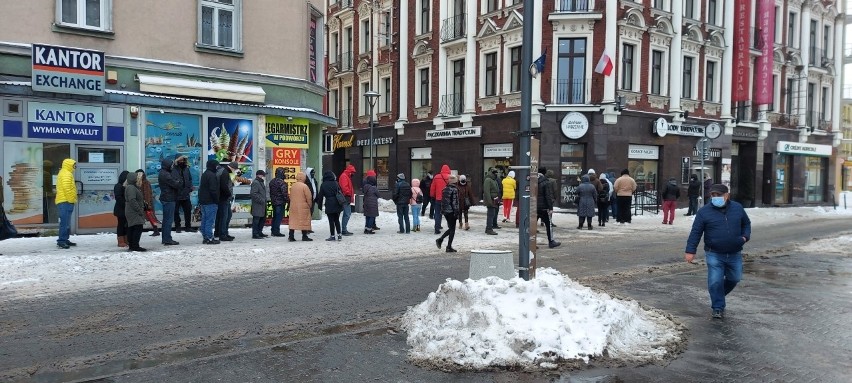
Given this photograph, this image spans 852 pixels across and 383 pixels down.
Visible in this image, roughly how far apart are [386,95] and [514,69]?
399 inches

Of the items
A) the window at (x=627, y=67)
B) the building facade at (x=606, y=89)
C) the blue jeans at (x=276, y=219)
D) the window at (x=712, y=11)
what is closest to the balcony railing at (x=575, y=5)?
the building facade at (x=606, y=89)

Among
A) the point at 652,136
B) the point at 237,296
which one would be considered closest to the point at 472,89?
the point at 652,136

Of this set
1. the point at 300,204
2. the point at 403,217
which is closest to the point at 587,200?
the point at 403,217

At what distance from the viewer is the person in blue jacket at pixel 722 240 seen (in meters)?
6.76

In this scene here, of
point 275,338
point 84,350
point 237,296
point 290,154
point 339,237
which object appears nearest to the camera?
point 84,350

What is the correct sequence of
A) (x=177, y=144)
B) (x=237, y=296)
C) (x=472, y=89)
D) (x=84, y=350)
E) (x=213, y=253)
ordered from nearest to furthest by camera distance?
(x=84, y=350) < (x=237, y=296) < (x=213, y=253) < (x=177, y=144) < (x=472, y=89)

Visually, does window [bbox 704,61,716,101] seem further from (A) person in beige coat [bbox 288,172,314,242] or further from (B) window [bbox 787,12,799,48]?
(A) person in beige coat [bbox 288,172,314,242]

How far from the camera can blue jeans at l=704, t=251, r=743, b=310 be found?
268 inches

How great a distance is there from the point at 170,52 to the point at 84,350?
1098cm

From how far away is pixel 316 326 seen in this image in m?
6.50

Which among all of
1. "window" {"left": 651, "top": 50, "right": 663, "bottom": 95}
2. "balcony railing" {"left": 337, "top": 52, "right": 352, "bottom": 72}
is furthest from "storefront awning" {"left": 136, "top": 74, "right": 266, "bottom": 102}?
"balcony railing" {"left": 337, "top": 52, "right": 352, "bottom": 72}

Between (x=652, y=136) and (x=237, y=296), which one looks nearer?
(x=237, y=296)

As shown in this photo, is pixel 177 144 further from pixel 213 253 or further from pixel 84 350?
pixel 84 350

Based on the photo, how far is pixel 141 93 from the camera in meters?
14.3
